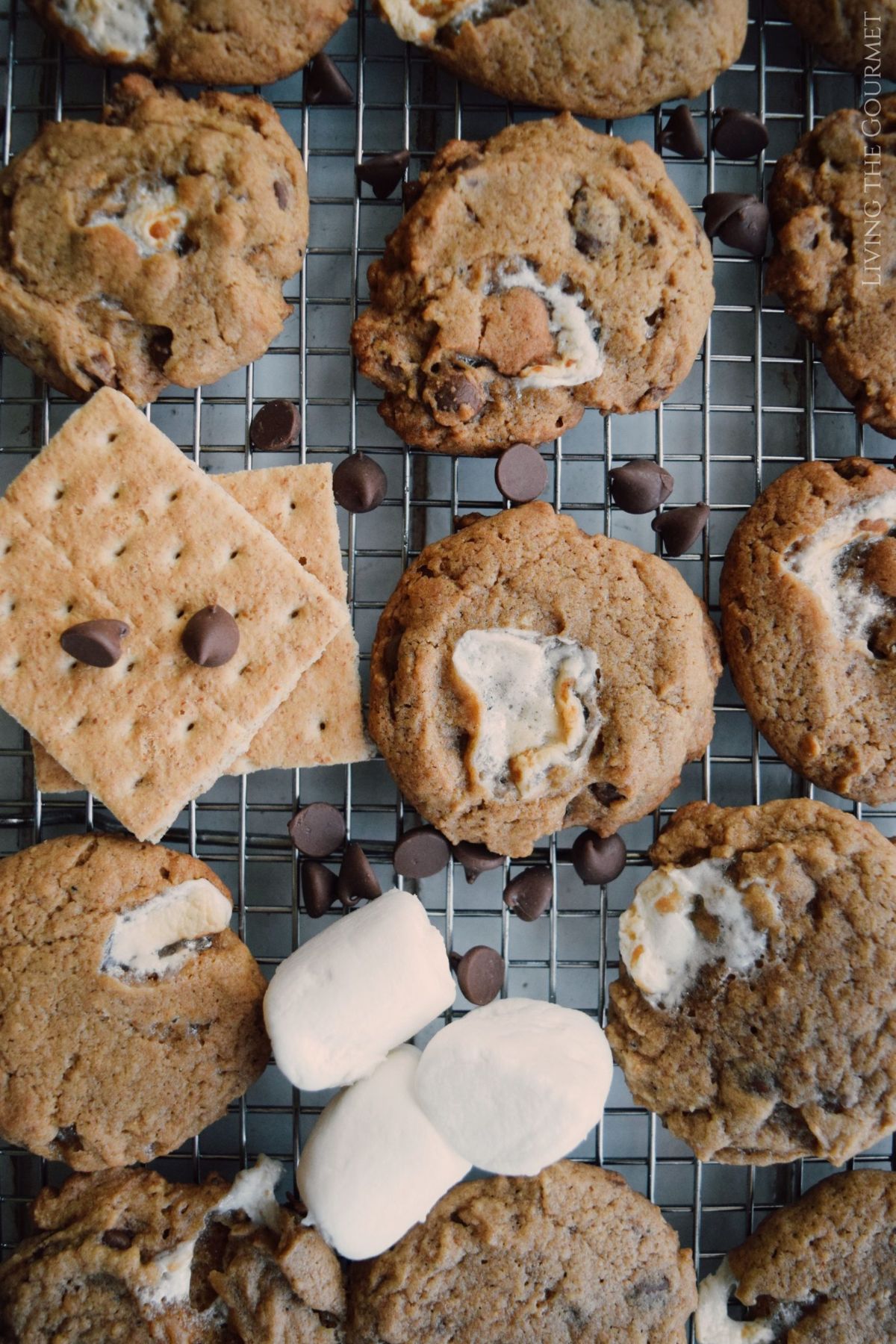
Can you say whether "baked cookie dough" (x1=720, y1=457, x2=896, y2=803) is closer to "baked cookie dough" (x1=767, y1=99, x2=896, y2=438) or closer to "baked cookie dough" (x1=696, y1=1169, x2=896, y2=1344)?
"baked cookie dough" (x1=767, y1=99, x2=896, y2=438)

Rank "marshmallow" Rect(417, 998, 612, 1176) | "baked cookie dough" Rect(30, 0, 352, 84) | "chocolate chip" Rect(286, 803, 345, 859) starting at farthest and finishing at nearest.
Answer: "chocolate chip" Rect(286, 803, 345, 859) < "baked cookie dough" Rect(30, 0, 352, 84) < "marshmallow" Rect(417, 998, 612, 1176)

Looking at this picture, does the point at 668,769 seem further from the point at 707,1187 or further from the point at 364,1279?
the point at 364,1279

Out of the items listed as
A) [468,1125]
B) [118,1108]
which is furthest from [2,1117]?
[468,1125]

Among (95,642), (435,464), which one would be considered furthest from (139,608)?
(435,464)

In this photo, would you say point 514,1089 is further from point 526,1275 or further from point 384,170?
point 384,170

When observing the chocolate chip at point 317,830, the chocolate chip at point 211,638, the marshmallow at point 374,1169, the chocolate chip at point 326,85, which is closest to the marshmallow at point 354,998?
the marshmallow at point 374,1169

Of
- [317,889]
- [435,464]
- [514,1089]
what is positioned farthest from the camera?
[435,464]

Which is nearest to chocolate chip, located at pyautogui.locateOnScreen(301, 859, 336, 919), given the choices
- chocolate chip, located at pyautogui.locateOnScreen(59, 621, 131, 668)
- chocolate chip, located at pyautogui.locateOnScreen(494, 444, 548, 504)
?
chocolate chip, located at pyautogui.locateOnScreen(59, 621, 131, 668)

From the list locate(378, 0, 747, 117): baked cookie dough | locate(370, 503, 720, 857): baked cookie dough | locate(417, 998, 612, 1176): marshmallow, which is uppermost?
locate(378, 0, 747, 117): baked cookie dough
